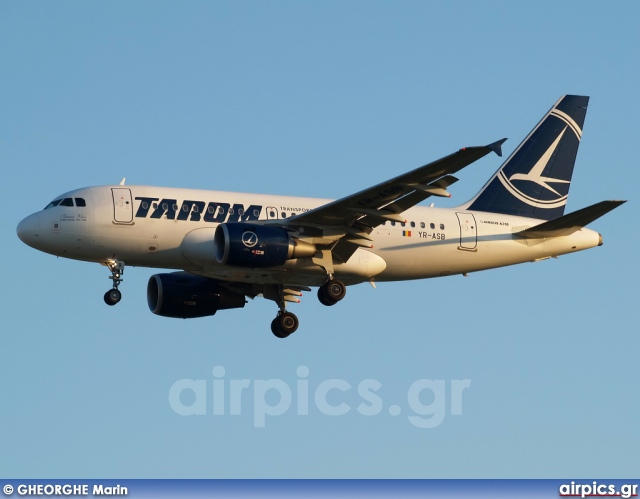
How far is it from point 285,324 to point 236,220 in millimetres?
5777

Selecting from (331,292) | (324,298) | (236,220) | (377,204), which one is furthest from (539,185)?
(236,220)

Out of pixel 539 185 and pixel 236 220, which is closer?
pixel 236 220

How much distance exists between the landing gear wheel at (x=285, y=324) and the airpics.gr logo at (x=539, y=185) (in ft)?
33.3

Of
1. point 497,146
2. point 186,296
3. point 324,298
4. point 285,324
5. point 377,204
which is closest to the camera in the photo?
point 497,146

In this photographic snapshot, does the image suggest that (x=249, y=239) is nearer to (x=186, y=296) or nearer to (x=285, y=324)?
(x=285, y=324)

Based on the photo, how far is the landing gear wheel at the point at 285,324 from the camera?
53312 mm

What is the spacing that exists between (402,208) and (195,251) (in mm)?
7393

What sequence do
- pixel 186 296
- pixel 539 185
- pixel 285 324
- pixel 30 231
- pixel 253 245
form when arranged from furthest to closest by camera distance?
pixel 539 185 < pixel 186 296 < pixel 285 324 < pixel 30 231 < pixel 253 245

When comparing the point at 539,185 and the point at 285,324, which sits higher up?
the point at 539,185

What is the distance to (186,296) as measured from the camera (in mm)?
53438

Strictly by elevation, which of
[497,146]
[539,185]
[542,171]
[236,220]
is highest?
[542,171]

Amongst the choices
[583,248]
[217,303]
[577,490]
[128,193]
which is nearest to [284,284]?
[217,303]

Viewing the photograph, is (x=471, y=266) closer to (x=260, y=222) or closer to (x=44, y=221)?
(x=260, y=222)

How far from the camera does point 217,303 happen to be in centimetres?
5384
